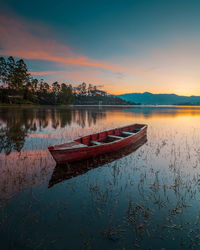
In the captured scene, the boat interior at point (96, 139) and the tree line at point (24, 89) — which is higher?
the tree line at point (24, 89)

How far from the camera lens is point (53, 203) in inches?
216

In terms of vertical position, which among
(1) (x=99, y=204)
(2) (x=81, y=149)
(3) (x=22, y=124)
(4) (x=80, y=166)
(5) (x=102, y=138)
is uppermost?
(3) (x=22, y=124)

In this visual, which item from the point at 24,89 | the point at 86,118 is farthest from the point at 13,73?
the point at 86,118

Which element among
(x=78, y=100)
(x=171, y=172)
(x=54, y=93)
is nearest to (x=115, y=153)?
(x=171, y=172)

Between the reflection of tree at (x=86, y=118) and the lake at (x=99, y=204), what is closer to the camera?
the lake at (x=99, y=204)

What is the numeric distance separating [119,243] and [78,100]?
556 feet

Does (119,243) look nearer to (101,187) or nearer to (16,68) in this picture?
(101,187)

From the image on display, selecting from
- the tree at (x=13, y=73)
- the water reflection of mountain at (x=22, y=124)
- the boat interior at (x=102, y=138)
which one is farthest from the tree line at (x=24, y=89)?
the boat interior at (x=102, y=138)

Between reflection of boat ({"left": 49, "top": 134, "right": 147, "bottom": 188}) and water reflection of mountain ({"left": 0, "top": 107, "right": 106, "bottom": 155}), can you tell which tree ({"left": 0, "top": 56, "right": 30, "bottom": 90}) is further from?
reflection of boat ({"left": 49, "top": 134, "right": 147, "bottom": 188})

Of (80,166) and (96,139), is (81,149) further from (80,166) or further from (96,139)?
(96,139)

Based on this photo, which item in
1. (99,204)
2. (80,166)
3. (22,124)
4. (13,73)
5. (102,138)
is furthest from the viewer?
(13,73)

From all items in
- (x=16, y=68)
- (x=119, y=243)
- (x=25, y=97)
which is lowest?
(x=119, y=243)

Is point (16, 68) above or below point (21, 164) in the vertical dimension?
above

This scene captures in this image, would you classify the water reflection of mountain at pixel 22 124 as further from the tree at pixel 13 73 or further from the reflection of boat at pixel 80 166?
the tree at pixel 13 73
